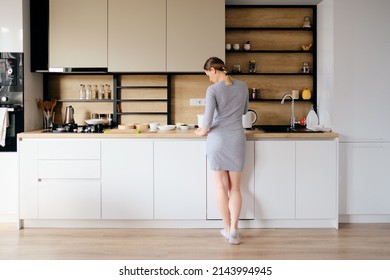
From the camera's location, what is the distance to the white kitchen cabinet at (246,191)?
13.9 ft

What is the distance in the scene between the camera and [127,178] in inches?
168

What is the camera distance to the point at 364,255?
3566 mm

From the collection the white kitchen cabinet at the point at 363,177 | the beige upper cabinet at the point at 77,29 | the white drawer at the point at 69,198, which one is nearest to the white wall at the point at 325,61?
the white kitchen cabinet at the point at 363,177

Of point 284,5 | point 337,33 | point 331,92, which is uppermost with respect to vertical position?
point 284,5

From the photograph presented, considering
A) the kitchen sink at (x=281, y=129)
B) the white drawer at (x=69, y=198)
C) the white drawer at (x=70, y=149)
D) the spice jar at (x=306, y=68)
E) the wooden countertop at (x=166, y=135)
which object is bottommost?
the white drawer at (x=69, y=198)

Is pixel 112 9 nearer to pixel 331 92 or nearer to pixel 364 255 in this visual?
pixel 331 92

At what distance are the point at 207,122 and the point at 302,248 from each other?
4.07 ft

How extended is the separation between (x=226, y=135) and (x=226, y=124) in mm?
90

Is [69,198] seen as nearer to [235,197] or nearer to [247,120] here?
[235,197]

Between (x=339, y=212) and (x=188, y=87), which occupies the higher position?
(x=188, y=87)

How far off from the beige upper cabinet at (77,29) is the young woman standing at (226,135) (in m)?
1.34

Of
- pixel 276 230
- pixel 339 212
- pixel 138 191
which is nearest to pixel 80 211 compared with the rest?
pixel 138 191

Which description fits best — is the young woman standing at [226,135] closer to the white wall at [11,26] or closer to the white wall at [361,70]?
the white wall at [361,70]

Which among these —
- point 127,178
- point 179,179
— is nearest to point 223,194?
point 179,179
